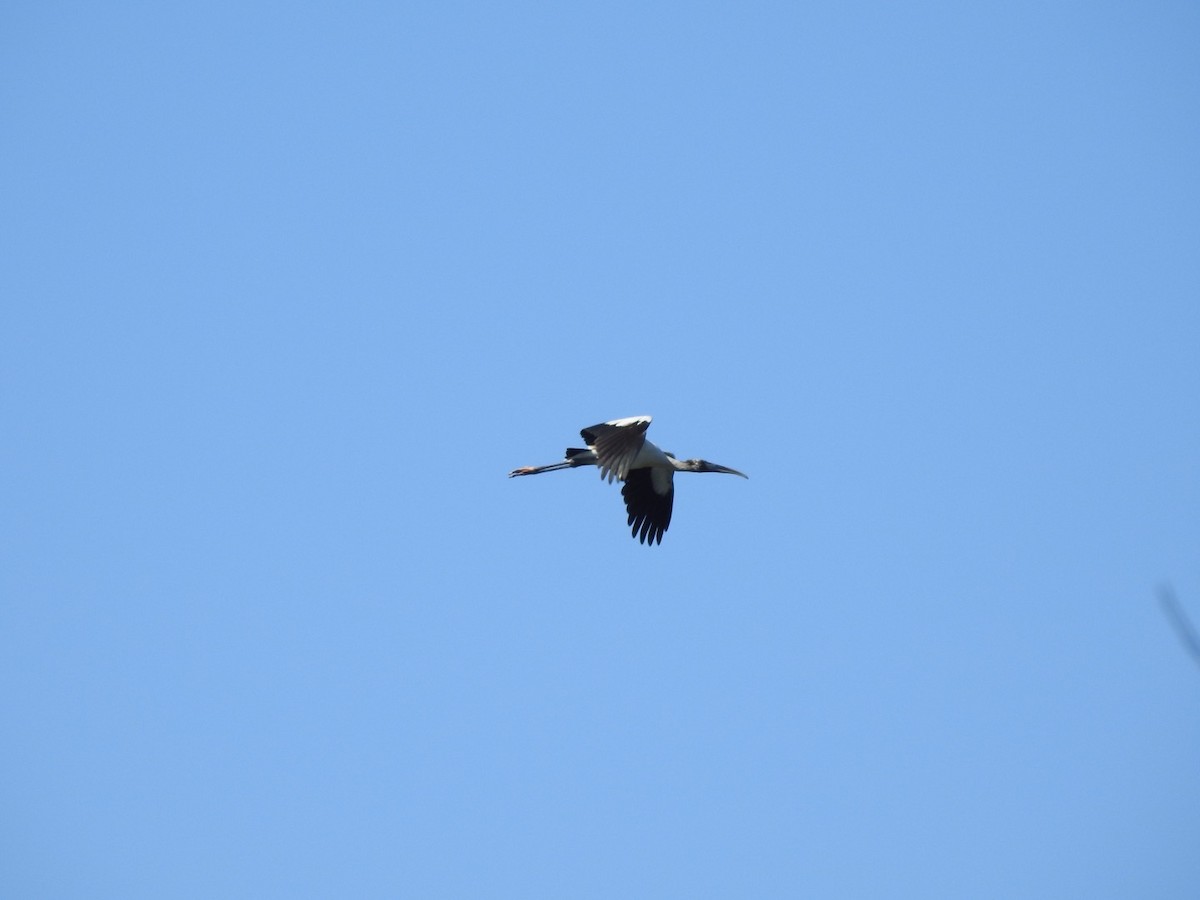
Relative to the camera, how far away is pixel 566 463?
1820 centimetres

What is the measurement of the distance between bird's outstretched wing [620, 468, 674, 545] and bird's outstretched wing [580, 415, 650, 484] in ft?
7.60

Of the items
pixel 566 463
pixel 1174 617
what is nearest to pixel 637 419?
pixel 566 463

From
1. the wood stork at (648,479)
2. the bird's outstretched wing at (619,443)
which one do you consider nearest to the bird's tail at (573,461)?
the wood stork at (648,479)

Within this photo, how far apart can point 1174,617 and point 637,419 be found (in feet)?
42.6

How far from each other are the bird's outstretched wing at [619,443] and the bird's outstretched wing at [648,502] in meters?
2.32

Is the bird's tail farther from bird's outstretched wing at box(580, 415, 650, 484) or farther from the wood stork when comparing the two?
bird's outstretched wing at box(580, 415, 650, 484)

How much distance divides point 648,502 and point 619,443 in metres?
2.99

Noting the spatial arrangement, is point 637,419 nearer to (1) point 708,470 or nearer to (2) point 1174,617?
(1) point 708,470

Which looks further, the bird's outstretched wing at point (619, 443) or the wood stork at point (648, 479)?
the wood stork at point (648, 479)

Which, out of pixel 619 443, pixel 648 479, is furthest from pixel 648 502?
pixel 619 443

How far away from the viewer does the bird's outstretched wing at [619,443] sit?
15367 mm

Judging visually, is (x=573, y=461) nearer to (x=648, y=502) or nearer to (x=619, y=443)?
(x=648, y=502)

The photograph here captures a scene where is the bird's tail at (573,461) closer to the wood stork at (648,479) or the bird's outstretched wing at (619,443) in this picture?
the wood stork at (648,479)

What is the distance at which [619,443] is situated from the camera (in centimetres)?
1570
